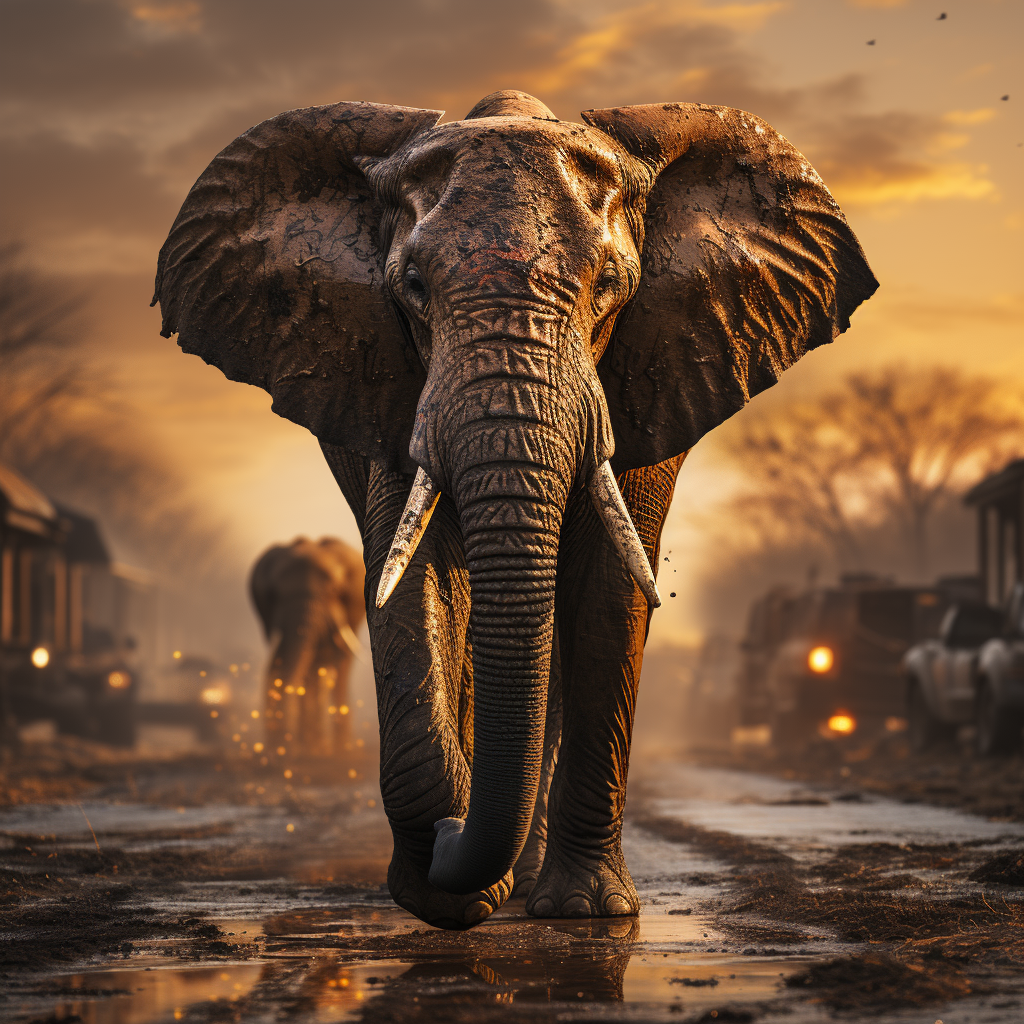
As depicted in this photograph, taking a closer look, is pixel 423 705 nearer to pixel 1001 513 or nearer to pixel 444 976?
pixel 444 976

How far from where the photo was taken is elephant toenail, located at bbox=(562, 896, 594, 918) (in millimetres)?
6230

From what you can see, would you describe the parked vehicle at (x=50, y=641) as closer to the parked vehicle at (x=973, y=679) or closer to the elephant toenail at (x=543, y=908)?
the parked vehicle at (x=973, y=679)

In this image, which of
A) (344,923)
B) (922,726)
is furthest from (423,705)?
(922,726)

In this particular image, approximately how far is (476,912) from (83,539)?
145ft

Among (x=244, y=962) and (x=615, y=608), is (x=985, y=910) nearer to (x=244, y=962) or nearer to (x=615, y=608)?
(x=615, y=608)

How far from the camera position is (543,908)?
632 cm

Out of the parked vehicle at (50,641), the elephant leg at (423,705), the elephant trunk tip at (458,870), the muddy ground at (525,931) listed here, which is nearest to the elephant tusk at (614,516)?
the elephant leg at (423,705)

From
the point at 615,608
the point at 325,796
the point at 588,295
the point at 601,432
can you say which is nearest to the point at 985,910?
the point at 615,608

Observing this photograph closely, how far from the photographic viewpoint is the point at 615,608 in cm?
636

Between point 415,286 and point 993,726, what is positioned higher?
point 415,286

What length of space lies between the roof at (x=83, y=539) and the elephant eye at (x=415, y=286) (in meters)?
42.9

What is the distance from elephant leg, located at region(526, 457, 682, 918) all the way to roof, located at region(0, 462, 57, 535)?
89.3 ft

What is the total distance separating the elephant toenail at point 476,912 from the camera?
5488 millimetres

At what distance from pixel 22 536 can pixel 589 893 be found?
31.0 meters
